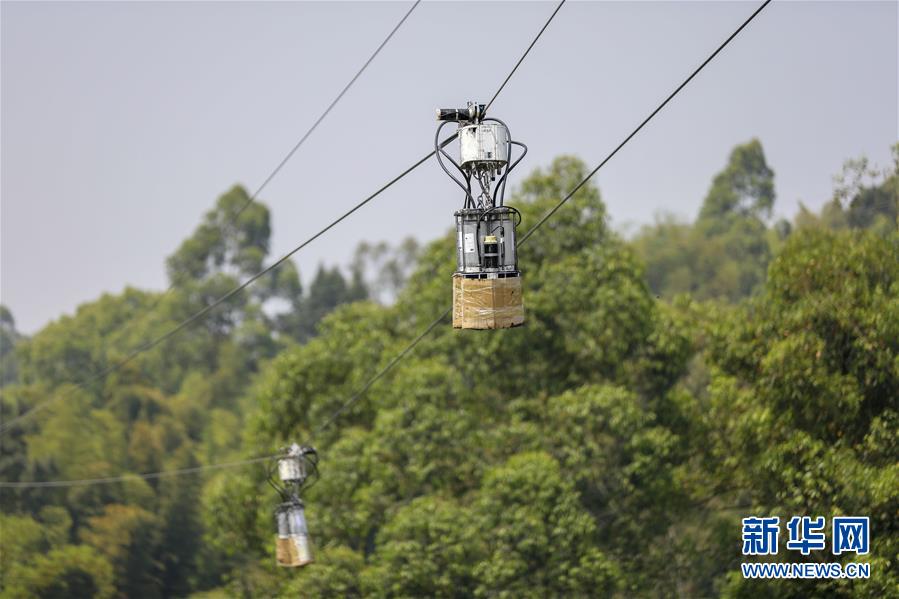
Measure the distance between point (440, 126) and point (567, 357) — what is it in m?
12.8

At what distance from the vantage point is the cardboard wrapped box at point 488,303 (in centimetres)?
798

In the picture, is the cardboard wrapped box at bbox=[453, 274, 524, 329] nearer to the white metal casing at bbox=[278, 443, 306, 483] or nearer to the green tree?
the white metal casing at bbox=[278, 443, 306, 483]

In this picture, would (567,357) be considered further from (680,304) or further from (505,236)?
(505,236)

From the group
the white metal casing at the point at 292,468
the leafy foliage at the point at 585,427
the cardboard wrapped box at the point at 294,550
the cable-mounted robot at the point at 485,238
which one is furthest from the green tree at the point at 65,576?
the cable-mounted robot at the point at 485,238

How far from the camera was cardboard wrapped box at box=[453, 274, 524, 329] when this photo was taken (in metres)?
7.98

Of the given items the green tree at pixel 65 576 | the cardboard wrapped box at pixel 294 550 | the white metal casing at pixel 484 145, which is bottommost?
the cardboard wrapped box at pixel 294 550

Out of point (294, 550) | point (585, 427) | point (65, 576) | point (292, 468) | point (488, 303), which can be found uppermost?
point (585, 427)

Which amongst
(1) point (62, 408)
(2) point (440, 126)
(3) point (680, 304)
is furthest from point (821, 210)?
(2) point (440, 126)

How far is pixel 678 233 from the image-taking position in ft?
240

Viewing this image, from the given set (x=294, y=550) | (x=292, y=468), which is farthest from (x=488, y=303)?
(x=292, y=468)

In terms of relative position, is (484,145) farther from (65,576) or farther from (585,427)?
(65,576)

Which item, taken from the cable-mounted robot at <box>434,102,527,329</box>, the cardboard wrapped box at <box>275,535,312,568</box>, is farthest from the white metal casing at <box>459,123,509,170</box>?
the cardboard wrapped box at <box>275,535,312,568</box>

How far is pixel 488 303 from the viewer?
26.2 feet

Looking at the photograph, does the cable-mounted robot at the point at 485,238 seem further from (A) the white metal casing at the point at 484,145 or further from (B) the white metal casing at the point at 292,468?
(B) the white metal casing at the point at 292,468
